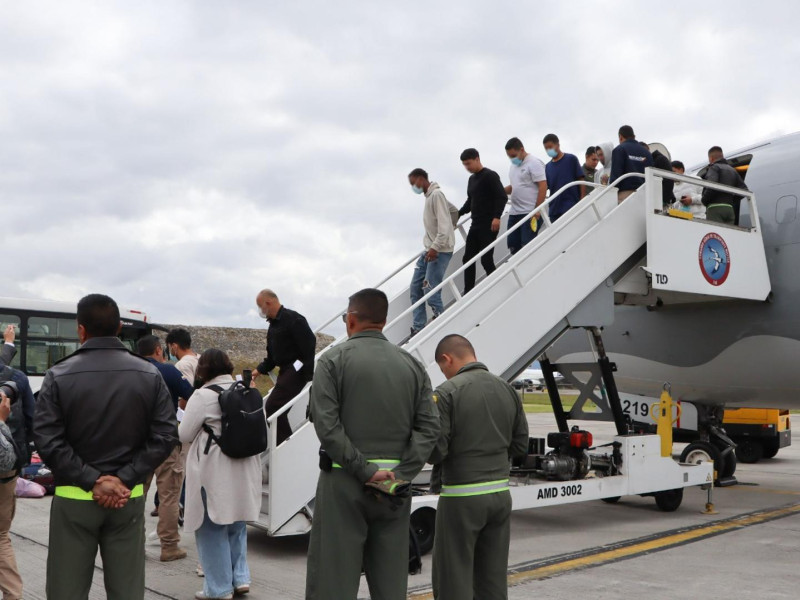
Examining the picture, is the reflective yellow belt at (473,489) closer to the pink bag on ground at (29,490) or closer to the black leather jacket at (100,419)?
the black leather jacket at (100,419)

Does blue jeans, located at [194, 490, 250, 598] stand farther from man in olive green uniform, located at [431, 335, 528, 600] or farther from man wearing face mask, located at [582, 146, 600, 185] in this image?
man wearing face mask, located at [582, 146, 600, 185]

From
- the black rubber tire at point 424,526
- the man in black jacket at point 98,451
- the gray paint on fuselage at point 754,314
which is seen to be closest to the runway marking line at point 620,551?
the black rubber tire at point 424,526

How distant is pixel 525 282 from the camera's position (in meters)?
7.33

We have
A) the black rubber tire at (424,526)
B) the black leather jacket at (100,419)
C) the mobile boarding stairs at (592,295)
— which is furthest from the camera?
the mobile boarding stairs at (592,295)

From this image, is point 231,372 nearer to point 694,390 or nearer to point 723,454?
point 694,390

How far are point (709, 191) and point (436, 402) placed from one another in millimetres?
5902

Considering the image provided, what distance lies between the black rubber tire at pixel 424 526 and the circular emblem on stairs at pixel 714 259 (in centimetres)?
389

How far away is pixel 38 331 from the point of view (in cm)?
1592

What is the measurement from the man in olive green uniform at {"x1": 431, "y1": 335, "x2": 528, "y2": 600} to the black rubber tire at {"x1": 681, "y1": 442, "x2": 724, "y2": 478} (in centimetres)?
686

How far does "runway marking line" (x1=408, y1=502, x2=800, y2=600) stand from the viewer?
6.04 meters

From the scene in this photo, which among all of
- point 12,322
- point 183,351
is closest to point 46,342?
point 12,322

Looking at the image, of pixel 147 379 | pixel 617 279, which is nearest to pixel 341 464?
pixel 147 379

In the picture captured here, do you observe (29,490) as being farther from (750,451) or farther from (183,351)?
(750,451)

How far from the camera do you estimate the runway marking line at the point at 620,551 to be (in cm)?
604
